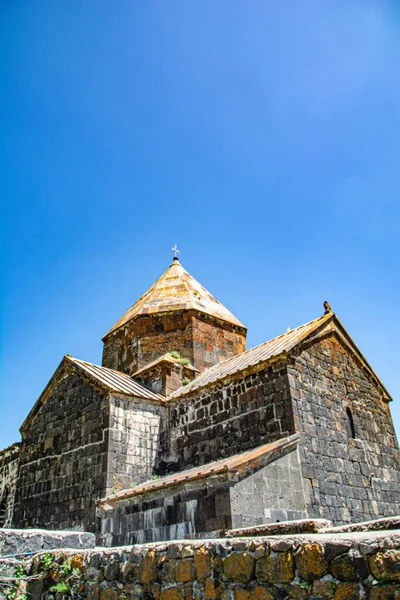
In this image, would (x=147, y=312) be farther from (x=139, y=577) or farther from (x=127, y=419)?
(x=139, y=577)

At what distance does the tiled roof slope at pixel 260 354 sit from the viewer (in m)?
8.81

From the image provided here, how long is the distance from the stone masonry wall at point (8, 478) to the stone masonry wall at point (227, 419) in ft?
17.0

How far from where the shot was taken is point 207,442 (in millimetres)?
9133

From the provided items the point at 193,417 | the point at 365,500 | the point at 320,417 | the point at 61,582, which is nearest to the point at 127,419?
the point at 193,417

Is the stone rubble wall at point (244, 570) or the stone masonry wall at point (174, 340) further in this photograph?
the stone masonry wall at point (174, 340)

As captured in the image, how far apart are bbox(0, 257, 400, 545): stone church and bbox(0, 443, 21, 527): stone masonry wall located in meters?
0.31

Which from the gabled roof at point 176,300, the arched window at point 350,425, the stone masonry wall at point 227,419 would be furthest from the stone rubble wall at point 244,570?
the gabled roof at point 176,300

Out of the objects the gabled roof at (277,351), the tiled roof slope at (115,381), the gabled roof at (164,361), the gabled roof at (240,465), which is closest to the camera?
the gabled roof at (240,465)

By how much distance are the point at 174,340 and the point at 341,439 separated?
17.2 ft

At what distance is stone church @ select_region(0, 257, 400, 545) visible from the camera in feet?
22.9

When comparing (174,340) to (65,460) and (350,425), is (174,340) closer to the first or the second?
(65,460)

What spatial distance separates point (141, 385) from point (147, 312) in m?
2.36

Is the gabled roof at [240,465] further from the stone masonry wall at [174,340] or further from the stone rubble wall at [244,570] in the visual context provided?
the stone masonry wall at [174,340]

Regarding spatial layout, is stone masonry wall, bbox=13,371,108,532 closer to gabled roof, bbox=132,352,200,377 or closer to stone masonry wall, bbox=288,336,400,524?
gabled roof, bbox=132,352,200,377
